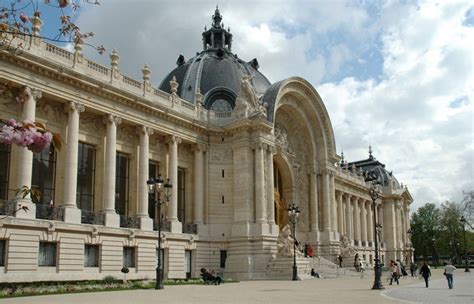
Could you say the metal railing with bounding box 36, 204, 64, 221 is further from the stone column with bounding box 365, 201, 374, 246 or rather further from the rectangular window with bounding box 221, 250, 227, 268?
the stone column with bounding box 365, 201, 374, 246

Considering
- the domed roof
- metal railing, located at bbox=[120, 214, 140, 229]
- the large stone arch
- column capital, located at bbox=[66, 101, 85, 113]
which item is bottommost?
metal railing, located at bbox=[120, 214, 140, 229]

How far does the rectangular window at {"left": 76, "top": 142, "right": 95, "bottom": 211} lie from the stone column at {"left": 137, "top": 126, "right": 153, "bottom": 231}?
349 centimetres

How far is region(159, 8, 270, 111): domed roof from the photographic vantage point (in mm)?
45969

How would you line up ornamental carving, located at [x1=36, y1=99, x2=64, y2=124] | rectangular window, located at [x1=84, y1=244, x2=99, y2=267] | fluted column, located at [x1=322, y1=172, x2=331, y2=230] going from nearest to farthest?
ornamental carving, located at [x1=36, y1=99, x2=64, y2=124] < rectangular window, located at [x1=84, y1=244, x2=99, y2=267] < fluted column, located at [x1=322, y1=172, x2=331, y2=230]

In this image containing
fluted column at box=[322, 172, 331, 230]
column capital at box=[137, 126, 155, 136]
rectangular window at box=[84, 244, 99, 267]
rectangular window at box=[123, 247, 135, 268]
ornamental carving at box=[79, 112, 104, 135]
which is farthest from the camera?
fluted column at box=[322, 172, 331, 230]

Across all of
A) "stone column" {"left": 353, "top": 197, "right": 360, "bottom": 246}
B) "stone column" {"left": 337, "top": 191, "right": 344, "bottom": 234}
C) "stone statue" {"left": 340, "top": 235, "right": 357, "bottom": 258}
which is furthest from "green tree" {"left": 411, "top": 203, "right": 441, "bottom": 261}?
"stone statue" {"left": 340, "top": 235, "right": 357, "bottom": 258}

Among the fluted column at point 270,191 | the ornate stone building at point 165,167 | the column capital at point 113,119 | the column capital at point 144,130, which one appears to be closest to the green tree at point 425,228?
the ornate stone building at point 165,167

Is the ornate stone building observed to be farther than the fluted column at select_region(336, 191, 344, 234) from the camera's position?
No

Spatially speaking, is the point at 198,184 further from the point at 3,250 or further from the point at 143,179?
the point at 3,250

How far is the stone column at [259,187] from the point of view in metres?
39.7

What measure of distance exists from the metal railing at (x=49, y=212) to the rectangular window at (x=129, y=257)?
5706mm

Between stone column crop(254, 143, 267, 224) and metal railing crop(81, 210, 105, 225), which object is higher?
stone column crop(254, 143, 267, 224)

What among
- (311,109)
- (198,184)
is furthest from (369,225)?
(198,184)

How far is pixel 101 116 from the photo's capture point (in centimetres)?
3384
